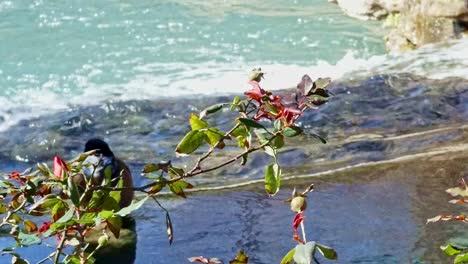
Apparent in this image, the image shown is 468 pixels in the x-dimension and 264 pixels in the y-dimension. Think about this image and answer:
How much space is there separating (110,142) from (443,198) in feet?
9.11

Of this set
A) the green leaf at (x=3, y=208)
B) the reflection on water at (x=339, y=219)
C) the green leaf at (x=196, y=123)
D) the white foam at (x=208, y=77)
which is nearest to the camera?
the green leaf at (x=196, y=123)

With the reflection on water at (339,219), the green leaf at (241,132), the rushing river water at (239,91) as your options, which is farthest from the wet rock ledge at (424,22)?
the green leaf at (241,132)

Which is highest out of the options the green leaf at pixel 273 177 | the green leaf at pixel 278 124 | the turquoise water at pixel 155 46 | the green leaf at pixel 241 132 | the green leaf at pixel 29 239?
the green leaf at pixel 278 124

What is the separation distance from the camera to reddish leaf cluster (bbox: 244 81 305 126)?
4.95ft

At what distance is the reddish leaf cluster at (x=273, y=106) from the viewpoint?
4.95ft

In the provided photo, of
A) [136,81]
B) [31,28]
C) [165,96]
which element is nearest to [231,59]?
[136,81]

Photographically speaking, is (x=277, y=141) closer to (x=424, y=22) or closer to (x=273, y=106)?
(x=273, y=106)

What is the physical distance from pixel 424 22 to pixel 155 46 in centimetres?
304

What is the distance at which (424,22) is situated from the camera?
962 cm

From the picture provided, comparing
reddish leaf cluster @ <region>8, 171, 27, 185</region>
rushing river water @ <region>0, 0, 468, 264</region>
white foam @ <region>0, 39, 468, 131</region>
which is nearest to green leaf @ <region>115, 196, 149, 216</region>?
reddish leaf cluster @ <region>8, 171, 27, 185</region>

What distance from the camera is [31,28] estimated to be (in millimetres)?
11477

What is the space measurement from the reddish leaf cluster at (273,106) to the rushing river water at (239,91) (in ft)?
8.19

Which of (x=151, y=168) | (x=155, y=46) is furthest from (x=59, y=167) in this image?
(x=155, y=46)

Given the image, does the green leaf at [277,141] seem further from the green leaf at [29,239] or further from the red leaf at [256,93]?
the green leaf at [29,239]
